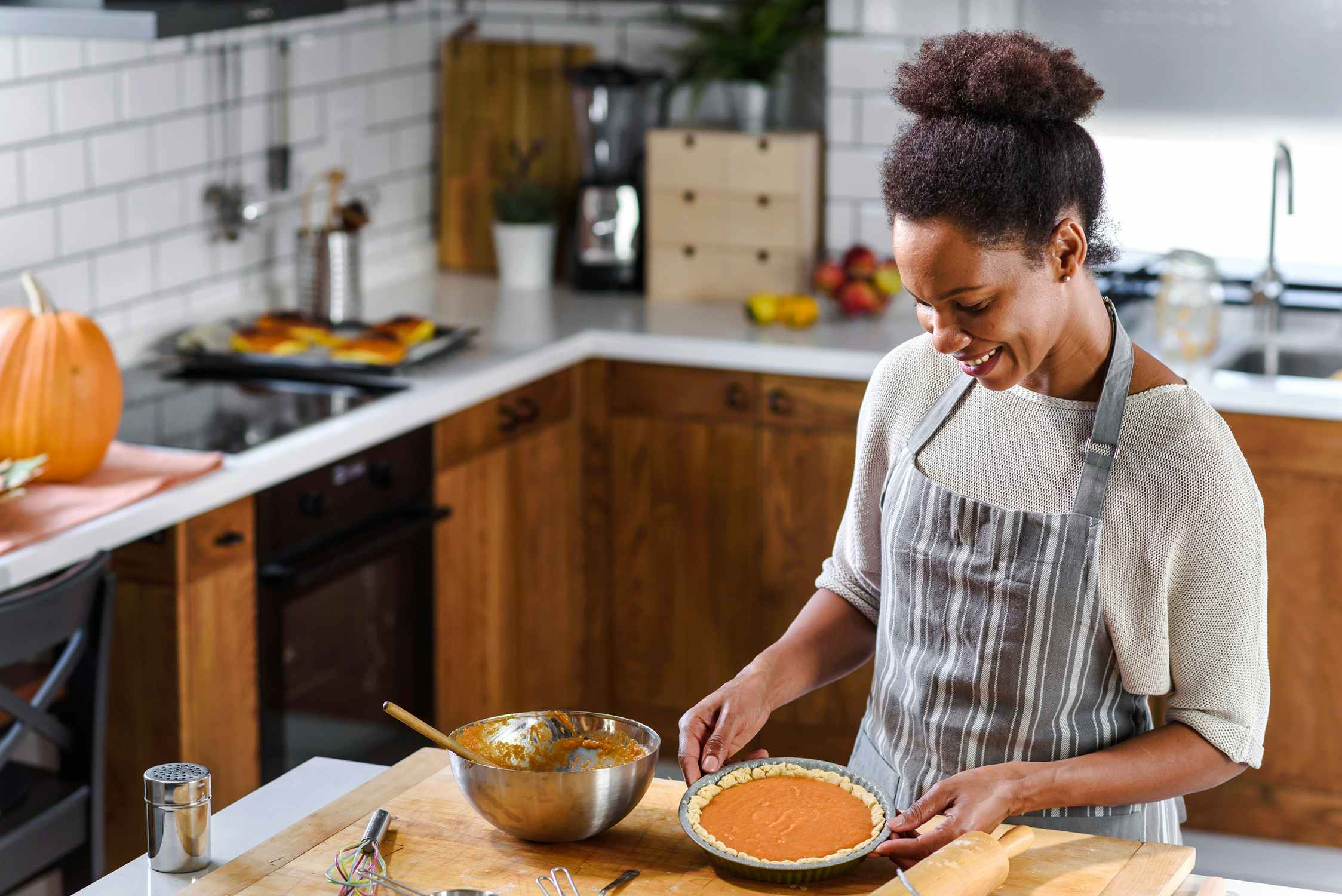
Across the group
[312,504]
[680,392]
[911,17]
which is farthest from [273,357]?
[911,17]

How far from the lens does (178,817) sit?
5.03 ft

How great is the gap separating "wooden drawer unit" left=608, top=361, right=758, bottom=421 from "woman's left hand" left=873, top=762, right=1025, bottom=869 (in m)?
2.05

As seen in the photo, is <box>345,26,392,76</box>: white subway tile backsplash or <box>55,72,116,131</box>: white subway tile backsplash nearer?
<box>55,72,116,131</box>: white subway tile backsplash

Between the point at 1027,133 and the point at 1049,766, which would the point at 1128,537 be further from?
the point at 1027,133

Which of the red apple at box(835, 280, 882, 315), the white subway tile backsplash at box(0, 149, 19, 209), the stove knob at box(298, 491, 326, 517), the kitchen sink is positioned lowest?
the stove knob at box(298, 491, 326, 517)

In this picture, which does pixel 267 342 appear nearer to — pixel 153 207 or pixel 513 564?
pixel 153 207

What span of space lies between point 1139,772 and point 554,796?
56cm

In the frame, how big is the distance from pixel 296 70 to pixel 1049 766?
2.77m

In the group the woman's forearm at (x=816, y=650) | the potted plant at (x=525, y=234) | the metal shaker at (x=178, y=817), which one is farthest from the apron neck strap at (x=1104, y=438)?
the potted plant at (x=525, y=234)

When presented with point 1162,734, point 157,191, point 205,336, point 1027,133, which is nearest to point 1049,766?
point 1162,734

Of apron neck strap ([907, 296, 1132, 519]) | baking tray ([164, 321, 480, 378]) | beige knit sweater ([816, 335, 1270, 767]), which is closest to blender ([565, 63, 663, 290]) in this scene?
baking tray ([164, 321, 480, 378])

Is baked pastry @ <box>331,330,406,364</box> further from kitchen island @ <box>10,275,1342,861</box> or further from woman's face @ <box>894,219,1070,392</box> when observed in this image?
woman's face @ <box>894,219,1070,392</box>

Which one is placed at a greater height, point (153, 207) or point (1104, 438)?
point (153, 207)

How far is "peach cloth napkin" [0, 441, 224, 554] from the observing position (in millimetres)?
2406
